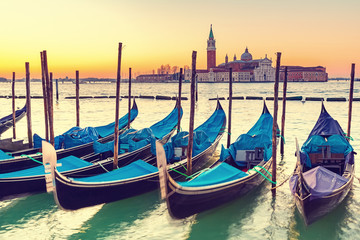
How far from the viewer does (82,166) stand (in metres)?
8.12

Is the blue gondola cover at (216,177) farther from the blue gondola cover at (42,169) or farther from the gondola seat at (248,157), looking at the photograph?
the blue gondola cover at (42,169)

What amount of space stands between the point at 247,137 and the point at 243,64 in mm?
136324

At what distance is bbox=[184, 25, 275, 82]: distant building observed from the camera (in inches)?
5453

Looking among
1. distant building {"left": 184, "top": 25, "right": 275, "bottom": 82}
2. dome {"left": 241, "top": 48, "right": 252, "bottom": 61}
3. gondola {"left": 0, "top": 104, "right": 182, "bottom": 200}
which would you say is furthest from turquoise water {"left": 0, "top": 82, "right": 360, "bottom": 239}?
dome {"left": 241, "top": 48, "right": 252, "bottom": 61}

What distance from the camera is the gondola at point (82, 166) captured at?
741 cm

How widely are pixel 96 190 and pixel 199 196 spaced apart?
1.93m

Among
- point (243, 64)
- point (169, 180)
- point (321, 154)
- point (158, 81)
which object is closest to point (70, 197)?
point (169, 180)

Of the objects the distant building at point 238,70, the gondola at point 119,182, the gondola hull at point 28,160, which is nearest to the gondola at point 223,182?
the gondola at point 119,182

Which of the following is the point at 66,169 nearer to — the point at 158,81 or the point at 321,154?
the point at 321,154

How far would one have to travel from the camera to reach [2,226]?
21.6 feet

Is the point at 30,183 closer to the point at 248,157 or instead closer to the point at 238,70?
the point at 248,157

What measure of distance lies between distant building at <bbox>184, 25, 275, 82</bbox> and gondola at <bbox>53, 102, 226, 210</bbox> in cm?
12964

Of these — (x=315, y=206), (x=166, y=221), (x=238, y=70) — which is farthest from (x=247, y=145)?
(x=238, y=70)

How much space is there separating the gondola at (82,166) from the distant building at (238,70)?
12891 centimetres
